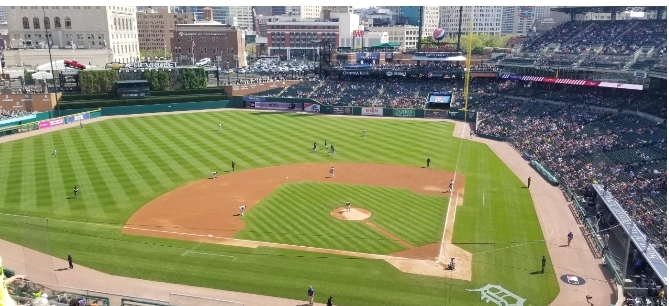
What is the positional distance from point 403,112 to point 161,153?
124 ft

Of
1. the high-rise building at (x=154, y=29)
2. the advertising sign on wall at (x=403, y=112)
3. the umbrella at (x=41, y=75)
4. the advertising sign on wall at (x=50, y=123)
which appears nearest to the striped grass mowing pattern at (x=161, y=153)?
the advertising sign on wall at (x=50, y=123)

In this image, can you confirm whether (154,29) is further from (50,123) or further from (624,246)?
(624,246)

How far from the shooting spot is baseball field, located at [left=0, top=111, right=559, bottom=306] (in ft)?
79.4

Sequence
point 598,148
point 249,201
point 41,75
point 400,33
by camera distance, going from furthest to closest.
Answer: point 400,33 → point 41,75 → point 598,148 → point 249,201

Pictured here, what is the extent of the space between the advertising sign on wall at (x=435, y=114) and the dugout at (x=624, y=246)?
38.0 m

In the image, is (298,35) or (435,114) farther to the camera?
(298,35)

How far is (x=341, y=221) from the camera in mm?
30453

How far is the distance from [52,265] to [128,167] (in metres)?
18.8

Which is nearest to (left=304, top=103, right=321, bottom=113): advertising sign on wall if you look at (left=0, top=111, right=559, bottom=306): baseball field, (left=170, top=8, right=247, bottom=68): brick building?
(left=0, top=111, right=559, bottom=306): baseball field

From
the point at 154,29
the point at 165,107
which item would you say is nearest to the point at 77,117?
the point at 165,107

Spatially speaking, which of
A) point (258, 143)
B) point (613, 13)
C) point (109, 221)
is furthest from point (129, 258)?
point (613, 13)

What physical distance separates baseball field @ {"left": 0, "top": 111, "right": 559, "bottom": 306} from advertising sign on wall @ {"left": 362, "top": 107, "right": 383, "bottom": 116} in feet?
72.8

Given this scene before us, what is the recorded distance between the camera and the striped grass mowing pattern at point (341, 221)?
27894 mm

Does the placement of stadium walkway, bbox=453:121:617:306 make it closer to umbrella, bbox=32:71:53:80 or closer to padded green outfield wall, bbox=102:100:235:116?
padded green outfield wall, bbox=102:100:235:116
